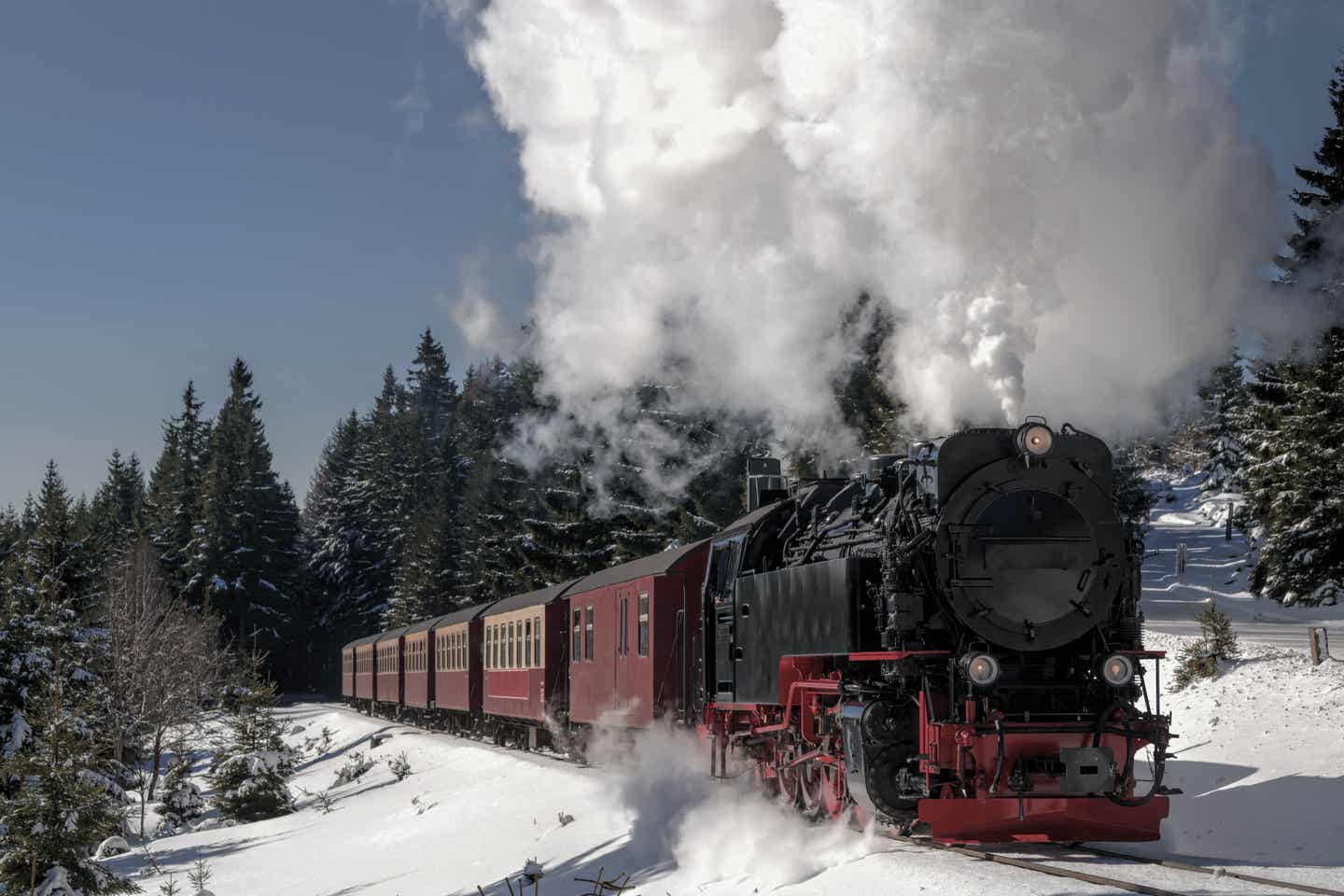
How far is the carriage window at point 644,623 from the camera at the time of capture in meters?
17.6

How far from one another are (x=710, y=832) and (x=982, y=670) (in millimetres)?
3833

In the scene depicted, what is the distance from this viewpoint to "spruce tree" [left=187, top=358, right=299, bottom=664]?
78.8m

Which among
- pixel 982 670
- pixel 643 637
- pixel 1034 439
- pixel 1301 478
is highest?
pixel 1301 478

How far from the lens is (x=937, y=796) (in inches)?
395

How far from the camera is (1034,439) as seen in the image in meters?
10.4

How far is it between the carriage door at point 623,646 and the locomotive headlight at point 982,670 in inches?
355

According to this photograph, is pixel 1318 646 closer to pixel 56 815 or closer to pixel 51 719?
pixel 56 815

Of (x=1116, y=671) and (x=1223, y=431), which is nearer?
(x=1116, y=671)

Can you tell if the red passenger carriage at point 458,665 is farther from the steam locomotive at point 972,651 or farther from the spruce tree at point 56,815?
the steam locomotive at point 972,651

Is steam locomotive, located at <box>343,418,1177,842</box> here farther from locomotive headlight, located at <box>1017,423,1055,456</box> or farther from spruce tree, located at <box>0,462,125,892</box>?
spruce tree, located at <box>0,462,125,892</box>

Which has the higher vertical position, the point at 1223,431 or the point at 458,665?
the point at 1223,431

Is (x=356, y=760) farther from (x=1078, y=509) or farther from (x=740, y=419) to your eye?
(x=1078, y=509)

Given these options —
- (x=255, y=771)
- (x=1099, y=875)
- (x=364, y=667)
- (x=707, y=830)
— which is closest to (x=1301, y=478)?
(x=707, y=830)

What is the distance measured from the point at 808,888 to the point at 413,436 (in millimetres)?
89615
